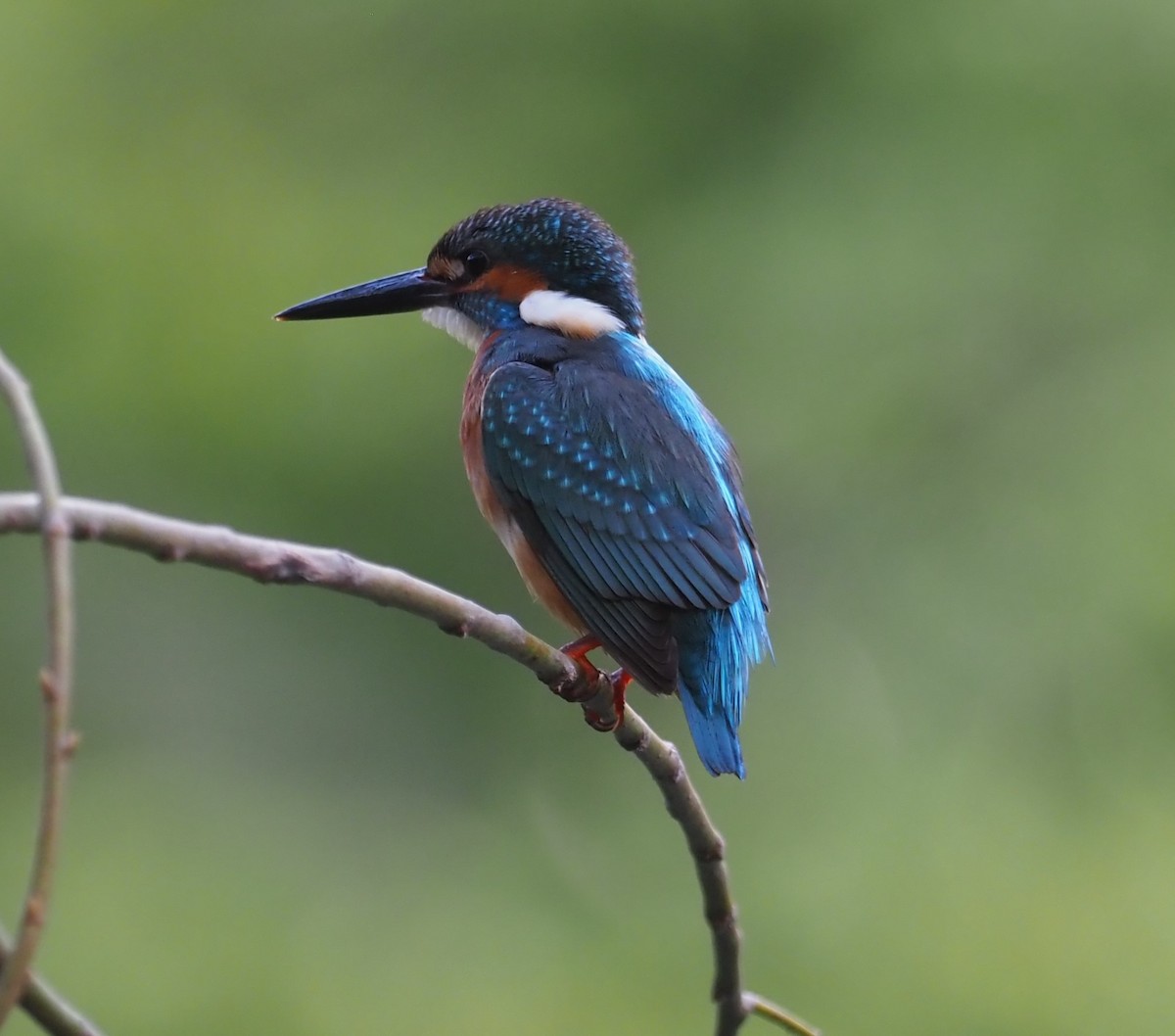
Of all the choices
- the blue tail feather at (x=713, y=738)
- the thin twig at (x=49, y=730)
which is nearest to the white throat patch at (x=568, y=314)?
the blue tail feather at (x=713, y=738)

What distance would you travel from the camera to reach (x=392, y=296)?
10.3 feet

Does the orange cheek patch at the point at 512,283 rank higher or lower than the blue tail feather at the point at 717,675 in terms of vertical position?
higher

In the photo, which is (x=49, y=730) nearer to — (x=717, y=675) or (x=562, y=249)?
(x=717, y=675)

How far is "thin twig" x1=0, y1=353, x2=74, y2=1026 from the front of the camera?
0.93m

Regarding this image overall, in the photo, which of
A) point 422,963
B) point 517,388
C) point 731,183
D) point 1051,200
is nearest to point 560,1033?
point 422,963

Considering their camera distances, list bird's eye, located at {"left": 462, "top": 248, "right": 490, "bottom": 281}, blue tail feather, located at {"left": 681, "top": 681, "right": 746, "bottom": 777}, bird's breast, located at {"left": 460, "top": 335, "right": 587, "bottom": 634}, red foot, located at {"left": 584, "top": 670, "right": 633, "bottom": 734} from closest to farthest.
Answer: red foot, located at {"left": 584, "top": 670, "right": 633, "bottom": 734} < blue tail feather, located at {"left": 681, "top": 681, "right": 746, "bottom": 777} < bird's breast, located at {"left": 460, "top": 335, "right": 587, "bottom": 634} < bird's eye, located at {"left": 462, "top": 248, "right": 490, "bottom": 281}

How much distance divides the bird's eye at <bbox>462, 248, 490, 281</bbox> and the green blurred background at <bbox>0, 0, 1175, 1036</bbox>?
2.35 meters

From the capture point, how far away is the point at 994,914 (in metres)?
4.53

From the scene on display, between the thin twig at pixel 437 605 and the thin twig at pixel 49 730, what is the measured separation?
0.18 ft

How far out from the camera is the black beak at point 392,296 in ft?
10.0

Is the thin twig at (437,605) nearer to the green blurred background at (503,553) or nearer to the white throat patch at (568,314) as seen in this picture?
the white throat patch at (568,314)

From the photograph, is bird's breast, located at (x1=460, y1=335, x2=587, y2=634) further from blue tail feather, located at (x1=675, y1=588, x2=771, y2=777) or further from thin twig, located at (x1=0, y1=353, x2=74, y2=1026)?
thin twig, located at (x1=0, y1=353, x2=74, y2=1026)

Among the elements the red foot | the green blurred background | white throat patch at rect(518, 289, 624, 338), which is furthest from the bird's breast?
the green blurred background

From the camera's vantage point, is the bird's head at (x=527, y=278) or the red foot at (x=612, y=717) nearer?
the red foot at (x=612, y=717)
